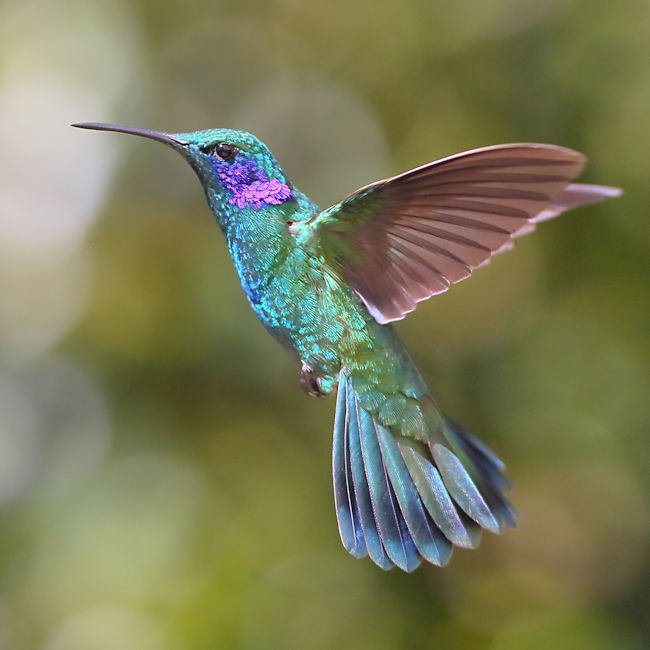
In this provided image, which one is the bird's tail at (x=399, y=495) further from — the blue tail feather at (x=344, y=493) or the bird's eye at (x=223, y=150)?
the bird's eye at (x=223, y=150)

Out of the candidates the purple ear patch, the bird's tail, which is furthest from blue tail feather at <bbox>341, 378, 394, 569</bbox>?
the purple ear patch

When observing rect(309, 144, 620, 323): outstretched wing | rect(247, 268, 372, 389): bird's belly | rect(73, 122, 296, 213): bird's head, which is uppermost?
rect(73, 122, 296, 213): bird's head

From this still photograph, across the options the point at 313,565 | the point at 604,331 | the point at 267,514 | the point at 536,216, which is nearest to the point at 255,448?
the point at 267,514

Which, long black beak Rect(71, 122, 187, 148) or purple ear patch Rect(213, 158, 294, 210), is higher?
long black beak Rect(71, 122, 187, 148)

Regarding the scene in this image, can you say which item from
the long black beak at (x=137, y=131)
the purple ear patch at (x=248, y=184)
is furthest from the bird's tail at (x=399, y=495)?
the long black beak at (x=137, y=131)

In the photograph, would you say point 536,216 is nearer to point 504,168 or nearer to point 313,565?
point 504,168

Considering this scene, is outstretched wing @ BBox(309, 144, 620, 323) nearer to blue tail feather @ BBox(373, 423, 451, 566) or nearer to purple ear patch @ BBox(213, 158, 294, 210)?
purple ear patch @ BBox(213, 158, 294, 210)

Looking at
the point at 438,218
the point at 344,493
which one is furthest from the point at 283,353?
the point at 438,218
